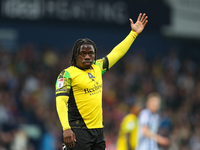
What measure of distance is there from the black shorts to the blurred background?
20.7 ft

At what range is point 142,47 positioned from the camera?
17938mm

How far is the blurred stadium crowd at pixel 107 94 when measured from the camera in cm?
1149

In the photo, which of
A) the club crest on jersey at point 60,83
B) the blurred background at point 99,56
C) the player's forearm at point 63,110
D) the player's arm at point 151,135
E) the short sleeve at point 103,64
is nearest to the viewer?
the player's forearm at point 63,110

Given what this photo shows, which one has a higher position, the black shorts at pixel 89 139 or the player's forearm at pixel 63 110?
the player's forearm at pixel 63 110

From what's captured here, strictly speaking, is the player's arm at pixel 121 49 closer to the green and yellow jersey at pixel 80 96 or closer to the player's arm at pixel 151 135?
the green and yellow jersey at pixel 80 96

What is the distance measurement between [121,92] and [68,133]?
407 inches

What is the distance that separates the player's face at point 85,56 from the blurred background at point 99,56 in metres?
6.44

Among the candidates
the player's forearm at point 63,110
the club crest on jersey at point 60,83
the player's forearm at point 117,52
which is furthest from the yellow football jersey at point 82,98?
the player's forearm at point 117,52

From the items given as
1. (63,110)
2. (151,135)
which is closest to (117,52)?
(63,110)

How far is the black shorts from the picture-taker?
184 inches

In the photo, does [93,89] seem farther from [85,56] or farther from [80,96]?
[85,56]

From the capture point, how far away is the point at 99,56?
52.2 feet

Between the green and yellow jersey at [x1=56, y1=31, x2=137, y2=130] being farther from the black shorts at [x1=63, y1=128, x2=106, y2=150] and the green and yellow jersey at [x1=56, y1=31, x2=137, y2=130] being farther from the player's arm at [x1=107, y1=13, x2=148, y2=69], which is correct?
the player's arm at [x1=107, y1=13, x2=148, y2=69]

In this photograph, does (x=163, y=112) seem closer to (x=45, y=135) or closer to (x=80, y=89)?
(x=45, y=135)
